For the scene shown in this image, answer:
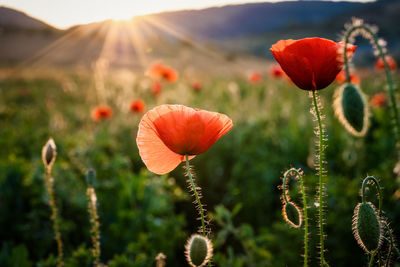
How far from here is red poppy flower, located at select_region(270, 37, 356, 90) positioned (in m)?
0.90

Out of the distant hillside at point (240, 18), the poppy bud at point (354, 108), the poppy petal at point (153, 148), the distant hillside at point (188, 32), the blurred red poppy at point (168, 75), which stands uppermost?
the distant hillside at point (240, 18)

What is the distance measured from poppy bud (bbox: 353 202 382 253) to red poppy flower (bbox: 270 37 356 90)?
1.19 ft

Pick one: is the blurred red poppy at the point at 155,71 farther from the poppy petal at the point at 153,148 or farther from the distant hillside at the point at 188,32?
the poppy petal at the point at 153,148

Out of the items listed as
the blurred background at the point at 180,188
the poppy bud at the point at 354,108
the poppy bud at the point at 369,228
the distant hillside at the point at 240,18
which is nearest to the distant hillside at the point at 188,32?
the distant hillside at the point at 240,18

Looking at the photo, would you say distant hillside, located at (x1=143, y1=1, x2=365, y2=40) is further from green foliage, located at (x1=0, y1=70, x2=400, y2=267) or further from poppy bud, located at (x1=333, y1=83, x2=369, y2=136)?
poppy bud, located at (x1=333, y1=83, x2=369, y2=136)

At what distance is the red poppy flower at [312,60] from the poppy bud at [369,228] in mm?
362

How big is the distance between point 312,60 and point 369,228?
47 centimetres

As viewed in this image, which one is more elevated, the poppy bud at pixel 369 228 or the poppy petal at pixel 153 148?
the poppy petal at pixel 153 148

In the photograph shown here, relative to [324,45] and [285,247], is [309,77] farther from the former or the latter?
[285,247]

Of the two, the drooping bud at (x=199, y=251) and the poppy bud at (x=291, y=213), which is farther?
the poppy bud at (x=291, y=213)

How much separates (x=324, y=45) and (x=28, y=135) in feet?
11.1

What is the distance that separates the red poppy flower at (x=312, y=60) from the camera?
35.6 inches

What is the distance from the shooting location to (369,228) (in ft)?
2.62

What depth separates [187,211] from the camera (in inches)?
120
